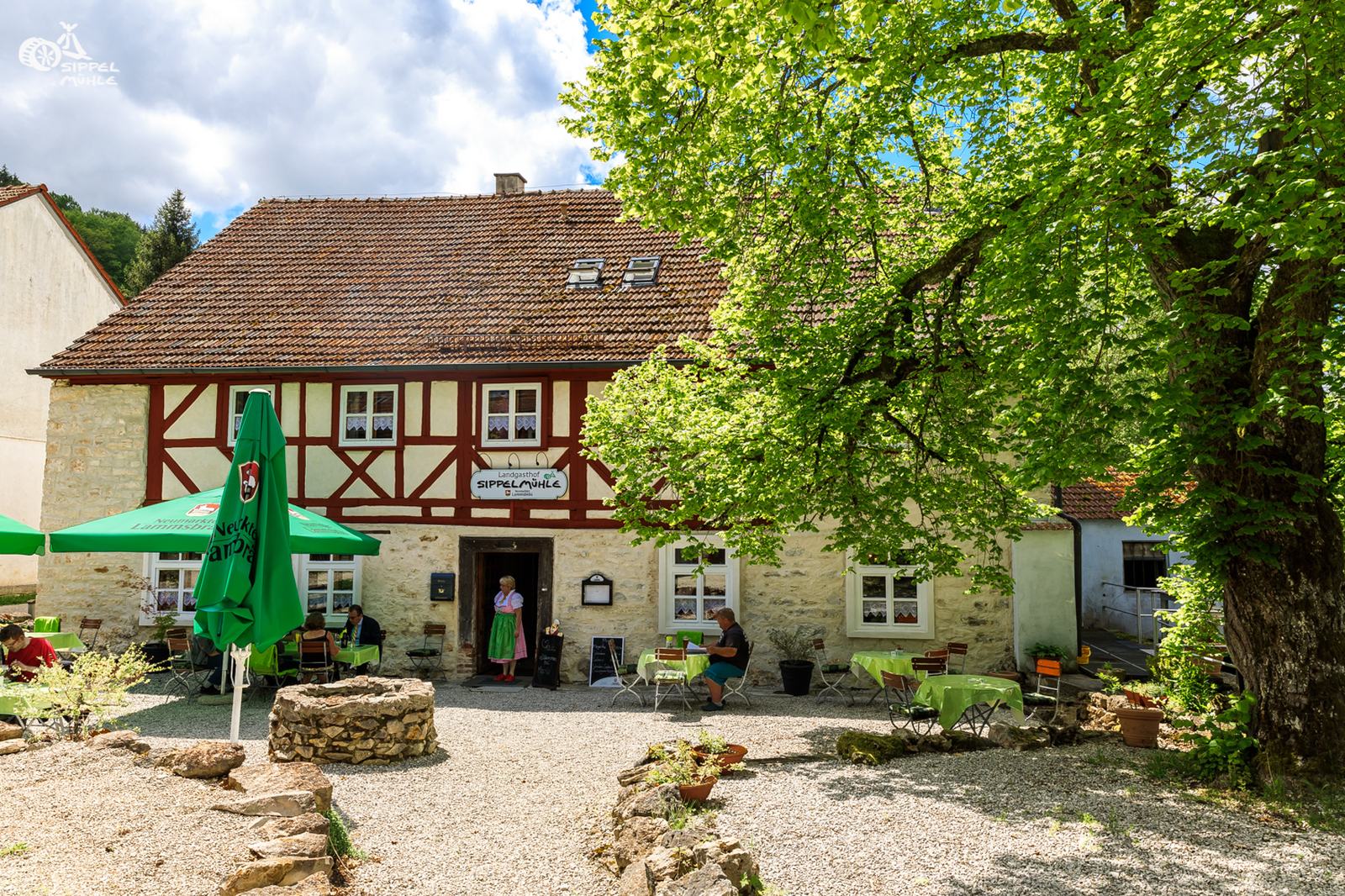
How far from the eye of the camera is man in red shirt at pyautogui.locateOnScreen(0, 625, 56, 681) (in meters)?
9.31

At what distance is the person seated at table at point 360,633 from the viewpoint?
12.7 meters

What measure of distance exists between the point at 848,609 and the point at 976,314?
5997mm

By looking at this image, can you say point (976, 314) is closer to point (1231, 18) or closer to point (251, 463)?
point (1231, 18)

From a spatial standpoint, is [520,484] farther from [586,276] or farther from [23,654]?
[23,654]

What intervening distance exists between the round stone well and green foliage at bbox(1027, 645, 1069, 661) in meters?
8.46

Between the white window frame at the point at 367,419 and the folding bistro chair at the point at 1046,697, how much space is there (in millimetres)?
9743

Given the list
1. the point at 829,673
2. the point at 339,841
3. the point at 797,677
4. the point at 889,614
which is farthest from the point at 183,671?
the point at 889,614

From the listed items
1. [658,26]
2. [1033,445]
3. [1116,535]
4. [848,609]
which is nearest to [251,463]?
[658,26]

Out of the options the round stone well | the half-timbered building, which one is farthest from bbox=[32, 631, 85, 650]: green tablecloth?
the round stone well

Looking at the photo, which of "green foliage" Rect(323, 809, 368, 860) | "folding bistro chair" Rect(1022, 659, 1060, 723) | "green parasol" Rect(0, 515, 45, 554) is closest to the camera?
"green foliage" Rect(323, 809, 368, 860)

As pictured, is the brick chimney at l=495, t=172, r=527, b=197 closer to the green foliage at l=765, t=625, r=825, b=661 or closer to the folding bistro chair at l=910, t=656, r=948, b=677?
the green foliage at l=765, t=625, r=825, b=661

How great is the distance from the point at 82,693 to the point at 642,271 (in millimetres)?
10643

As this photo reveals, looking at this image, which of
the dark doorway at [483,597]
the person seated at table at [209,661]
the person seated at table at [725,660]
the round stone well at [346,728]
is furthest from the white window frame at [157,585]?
the person seated at table at [725,660]

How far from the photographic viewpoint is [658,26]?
6.30 metres
